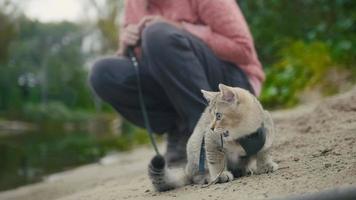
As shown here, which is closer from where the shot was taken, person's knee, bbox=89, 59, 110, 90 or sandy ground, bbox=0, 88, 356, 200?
sandy ground, bbox=0, 88, 356, 200

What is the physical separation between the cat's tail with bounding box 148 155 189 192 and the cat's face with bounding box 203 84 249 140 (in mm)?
306

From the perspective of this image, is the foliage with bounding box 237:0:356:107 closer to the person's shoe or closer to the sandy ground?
the sandy ground

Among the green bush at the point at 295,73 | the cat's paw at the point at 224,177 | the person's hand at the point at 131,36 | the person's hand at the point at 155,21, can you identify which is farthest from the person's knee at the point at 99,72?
the green bush at the point at 295,73

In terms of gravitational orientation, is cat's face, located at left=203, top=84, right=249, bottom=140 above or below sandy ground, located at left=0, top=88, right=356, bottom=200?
above

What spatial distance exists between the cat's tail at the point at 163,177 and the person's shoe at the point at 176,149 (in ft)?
2.44

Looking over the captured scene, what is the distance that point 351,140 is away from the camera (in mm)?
2791

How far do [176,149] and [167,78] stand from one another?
21.4 inches

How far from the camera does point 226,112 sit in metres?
2.27

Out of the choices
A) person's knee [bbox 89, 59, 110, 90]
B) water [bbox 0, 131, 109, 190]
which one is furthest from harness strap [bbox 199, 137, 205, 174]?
water [bbox 0, 131, 109, 190]

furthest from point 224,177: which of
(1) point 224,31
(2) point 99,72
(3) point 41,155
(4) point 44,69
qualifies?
(4) point 44,69

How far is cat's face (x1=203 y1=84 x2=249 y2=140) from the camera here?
227cm

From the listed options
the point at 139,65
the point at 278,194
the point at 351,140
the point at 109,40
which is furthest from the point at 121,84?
the point at 109,40

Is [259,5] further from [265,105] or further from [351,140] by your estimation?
[351,140]

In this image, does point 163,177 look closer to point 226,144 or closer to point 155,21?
point 226,144
